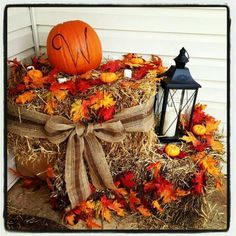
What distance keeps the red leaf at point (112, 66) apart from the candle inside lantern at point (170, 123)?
32 cm

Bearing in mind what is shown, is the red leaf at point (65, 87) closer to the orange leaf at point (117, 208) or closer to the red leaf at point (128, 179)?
the red leaf at point (128, 179)

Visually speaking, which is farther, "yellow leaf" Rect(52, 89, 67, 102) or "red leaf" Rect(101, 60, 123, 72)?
"red leaf" Rect(101, 60, 123, 72)

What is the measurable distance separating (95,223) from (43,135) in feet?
1.59

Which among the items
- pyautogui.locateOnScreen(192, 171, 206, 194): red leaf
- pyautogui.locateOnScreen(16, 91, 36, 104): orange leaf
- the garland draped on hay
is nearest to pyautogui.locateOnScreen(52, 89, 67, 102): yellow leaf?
the garland draped on hay

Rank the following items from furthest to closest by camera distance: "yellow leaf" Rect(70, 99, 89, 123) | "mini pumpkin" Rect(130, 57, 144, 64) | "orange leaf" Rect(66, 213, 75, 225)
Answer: "mini pumpkin" Rect(130, 57, 144, 64) < "orange leaf" Rect(66, 213, 75, 225) < "yellow leaf" Rect(70, 99, 89, 123)

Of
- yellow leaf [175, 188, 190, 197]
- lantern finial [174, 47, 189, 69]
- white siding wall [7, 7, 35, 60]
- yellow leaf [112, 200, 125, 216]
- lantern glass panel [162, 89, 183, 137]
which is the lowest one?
yellow leaf [112, 200, 125, 216]

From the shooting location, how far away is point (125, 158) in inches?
63.7

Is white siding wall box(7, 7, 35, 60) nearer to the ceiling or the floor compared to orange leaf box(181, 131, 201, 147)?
nearer to the ceiling

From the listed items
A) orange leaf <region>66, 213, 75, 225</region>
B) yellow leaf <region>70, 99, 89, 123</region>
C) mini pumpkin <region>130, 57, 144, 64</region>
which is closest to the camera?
yellow leaf <region>70, 99, 89, 123</region>

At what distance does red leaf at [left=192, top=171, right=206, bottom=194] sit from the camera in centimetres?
158

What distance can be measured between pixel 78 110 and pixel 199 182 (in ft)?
2.12

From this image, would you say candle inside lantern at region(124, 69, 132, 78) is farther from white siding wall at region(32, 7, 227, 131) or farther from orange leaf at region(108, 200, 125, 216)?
orange leaf at region(108, 200, 125, 216)

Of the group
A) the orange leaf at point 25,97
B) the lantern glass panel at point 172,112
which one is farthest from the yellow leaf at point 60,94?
the lantern glass panel at point 172,112

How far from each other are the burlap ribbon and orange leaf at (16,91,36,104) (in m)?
0.04
